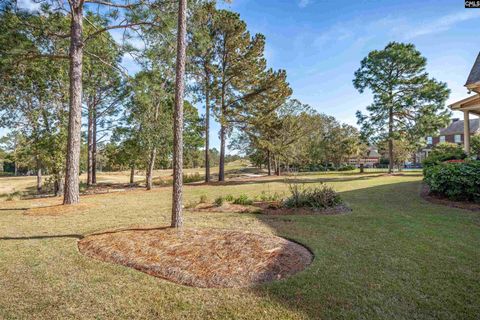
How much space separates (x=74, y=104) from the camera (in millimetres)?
8180

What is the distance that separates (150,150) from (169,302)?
13.6 metres

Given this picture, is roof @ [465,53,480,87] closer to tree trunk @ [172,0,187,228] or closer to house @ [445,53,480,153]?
house @ [445,53,480,153]

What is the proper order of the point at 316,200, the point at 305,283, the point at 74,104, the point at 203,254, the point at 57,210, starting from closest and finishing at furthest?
1. the point at 305,283
2. the point at 203,254
3. the point at 316,200
4. the point at 57,210
5. the point at 74,104

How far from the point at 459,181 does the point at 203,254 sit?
8.34 m

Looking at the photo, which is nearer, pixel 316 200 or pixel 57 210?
pixel 316 200

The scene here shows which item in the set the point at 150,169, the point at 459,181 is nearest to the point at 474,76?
the point at 459,181

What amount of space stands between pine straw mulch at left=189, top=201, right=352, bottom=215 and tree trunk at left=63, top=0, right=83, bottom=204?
439cm

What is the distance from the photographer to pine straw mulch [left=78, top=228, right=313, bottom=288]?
3100mm

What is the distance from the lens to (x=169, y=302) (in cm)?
257

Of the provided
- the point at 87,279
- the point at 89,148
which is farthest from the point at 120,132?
the point at 87,279

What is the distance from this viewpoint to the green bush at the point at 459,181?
7293mm

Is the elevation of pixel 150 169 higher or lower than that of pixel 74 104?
lower

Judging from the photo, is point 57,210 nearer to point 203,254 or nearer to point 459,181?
point 203,254

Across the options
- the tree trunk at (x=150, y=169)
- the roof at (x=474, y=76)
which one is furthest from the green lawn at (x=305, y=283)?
the tree trunk at (x=150, y=169)
